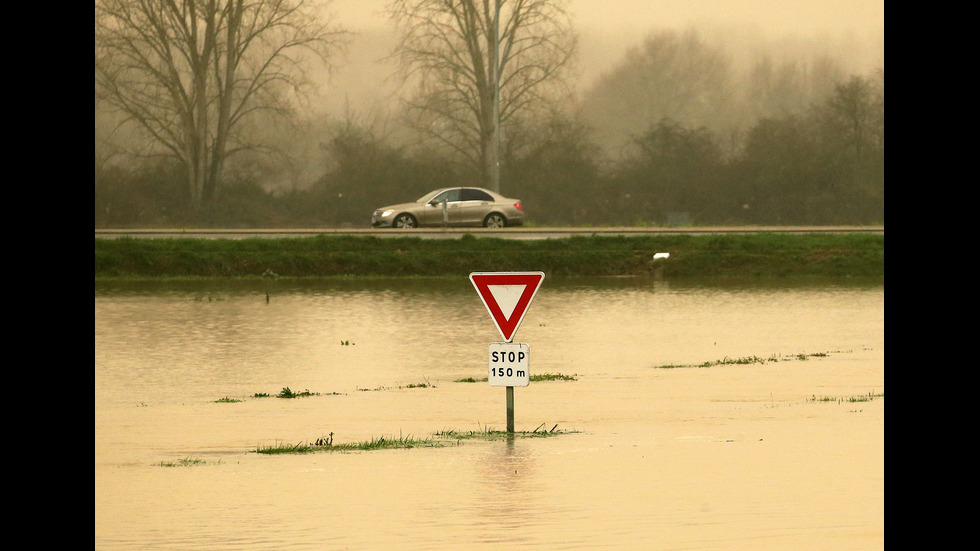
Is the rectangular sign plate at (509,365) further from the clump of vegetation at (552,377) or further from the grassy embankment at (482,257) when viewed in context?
the grassy embankment at (482,257)

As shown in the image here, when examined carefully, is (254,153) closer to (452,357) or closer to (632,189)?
(632,189)

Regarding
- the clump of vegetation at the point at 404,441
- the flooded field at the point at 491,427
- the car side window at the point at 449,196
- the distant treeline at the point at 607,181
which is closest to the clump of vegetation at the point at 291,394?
the flooded field at the point at 491,427

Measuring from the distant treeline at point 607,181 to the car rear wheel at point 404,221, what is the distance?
8.81 m

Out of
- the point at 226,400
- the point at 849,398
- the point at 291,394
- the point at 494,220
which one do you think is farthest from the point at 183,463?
the point at 494,220

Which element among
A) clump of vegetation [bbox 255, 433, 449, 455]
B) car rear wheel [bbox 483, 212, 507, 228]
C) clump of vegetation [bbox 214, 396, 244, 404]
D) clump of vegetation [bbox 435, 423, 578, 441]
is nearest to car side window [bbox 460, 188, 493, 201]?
car rear wheel [bbox 483, 212, 507, 228]

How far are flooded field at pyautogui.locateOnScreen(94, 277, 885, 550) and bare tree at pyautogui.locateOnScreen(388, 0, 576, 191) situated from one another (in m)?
33.1

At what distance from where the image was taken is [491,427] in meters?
12.9

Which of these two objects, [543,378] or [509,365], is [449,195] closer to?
[543,378]

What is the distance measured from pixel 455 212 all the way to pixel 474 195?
93cm

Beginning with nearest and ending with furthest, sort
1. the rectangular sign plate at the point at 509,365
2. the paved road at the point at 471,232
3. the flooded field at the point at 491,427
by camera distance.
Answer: the flooded field at the point at 491,427 < the rectangular sign plate at the point at 509,365 < the paved road at the point at 471,232

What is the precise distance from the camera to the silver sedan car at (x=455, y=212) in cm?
4597
